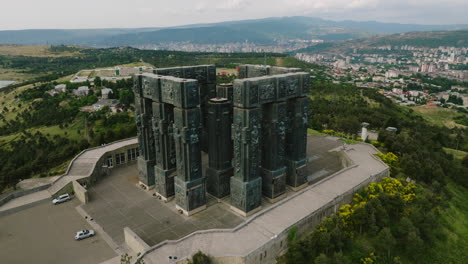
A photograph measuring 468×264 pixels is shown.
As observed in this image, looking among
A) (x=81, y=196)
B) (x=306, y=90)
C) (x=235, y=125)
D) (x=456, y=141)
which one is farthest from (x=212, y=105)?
(x=456, y=141)

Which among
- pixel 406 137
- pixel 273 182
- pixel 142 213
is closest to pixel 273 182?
pixel 273 182

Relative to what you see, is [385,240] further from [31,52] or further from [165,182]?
[31,52]

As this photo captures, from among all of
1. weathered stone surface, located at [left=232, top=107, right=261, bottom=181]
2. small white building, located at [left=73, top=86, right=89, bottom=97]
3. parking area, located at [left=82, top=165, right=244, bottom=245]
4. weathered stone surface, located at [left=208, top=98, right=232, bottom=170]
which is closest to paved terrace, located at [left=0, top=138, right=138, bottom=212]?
parking area, located at [left=82, top=165, right=244, bottom=245]

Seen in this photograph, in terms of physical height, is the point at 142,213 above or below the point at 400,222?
above

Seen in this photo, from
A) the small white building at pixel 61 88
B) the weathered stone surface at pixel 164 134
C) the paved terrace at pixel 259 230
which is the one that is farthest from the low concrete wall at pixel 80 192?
the small white building at pixel 61 88

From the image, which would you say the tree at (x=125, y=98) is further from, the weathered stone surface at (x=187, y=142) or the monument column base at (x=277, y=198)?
the monument column base at (x=277, y=198)

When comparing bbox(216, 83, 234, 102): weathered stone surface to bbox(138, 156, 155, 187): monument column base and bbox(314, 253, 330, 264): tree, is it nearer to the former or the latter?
bbox(138, 156, 155, 187): monument column base
